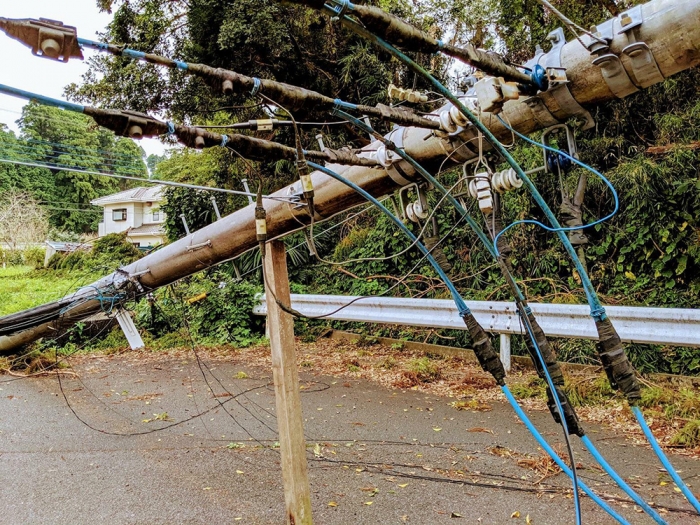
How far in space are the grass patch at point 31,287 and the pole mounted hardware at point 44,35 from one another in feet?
38.3

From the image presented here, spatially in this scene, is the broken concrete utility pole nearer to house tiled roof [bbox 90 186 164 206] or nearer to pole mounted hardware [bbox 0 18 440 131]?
pole mounted hardware [bbox 0 18 440 131]

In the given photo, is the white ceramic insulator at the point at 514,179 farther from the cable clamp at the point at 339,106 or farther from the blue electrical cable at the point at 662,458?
the blue electrical cable at the point at 662,458

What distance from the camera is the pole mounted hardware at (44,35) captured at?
77.7 inches

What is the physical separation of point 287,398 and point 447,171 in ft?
6.52

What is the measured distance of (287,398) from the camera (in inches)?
140

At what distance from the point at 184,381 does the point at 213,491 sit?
379 centimetres

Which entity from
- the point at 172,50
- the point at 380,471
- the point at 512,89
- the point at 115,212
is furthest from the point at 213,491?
the point at 115,212

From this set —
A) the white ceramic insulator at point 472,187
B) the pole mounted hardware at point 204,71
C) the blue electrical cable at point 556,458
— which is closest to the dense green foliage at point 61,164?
the pole mounted hardware at point 204,71

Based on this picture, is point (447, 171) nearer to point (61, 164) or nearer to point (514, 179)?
point (514, 179)

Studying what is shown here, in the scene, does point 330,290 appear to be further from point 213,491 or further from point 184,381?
point 213,491

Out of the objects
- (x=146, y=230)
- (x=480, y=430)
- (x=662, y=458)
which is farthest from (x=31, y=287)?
(x=146, y=230)

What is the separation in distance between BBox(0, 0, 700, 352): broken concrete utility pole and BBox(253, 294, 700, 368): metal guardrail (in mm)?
1934

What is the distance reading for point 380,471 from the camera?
162 inches

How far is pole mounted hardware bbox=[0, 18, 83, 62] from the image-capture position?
1.97 m
